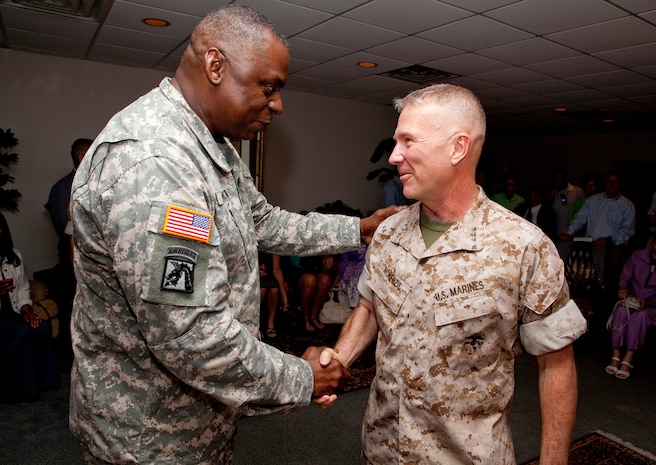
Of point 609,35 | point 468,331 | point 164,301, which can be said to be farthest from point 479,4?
point 164,301

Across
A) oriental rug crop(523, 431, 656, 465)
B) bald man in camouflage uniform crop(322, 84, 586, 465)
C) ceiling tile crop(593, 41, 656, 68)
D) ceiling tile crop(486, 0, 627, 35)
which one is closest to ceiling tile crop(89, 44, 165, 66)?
ceiling tile crop(486, 0, 627, 35)

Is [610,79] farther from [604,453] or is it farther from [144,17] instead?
[144,17]

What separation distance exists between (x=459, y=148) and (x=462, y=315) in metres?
0.45

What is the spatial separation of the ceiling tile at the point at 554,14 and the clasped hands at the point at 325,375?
2990 mm

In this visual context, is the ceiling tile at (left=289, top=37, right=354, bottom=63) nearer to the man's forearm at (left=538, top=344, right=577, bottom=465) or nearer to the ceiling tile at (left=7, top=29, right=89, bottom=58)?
the ceiling tile at (left=7, top=29, right=89, bottom=58)

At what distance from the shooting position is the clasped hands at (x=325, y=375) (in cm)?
138

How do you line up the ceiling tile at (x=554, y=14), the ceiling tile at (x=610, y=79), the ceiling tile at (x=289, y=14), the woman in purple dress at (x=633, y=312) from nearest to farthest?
the ceiling tile at (x=554, y=14) → the ceiling tile at (x=289, y=14) → the woman in purple dress at (x=633, y=312) → the ceiling tile at (x=610, y=79)

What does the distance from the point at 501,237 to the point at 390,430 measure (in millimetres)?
634

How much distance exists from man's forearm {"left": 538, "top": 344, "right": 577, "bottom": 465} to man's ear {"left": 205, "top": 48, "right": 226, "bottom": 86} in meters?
1.13

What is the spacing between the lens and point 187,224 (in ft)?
3.39

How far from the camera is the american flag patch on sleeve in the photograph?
102cm

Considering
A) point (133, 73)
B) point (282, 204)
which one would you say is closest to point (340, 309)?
point (282, 204)

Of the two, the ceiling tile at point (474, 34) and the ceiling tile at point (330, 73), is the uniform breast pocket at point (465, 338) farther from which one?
the ceiling tile at point (330, 73)

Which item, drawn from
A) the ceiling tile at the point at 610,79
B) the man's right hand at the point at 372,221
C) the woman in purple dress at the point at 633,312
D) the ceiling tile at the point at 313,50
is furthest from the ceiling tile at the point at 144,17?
the woman in purple dress at the point at 633,312
